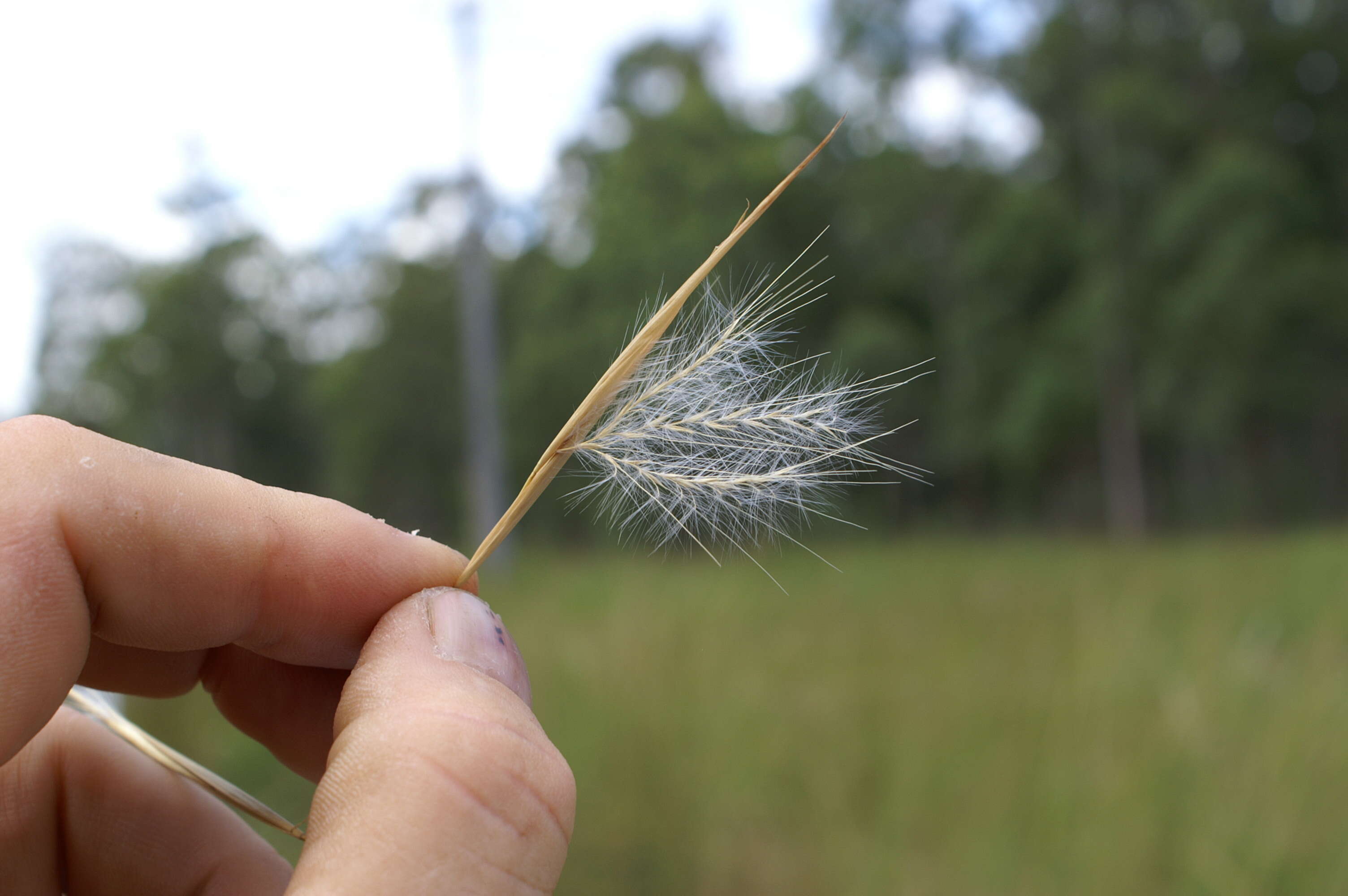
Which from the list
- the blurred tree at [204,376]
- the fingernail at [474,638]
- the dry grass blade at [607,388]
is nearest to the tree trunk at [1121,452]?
the dry grass blade at [607,388]

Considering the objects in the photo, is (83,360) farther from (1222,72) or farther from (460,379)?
(1222,72)

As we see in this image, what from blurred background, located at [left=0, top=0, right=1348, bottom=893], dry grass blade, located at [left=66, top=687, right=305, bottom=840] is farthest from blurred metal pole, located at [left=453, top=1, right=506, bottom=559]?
dry grass blade, located at [left=66, top=687, right=305, bottom=840]

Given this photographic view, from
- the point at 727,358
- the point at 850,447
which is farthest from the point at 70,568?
the point at 850,447

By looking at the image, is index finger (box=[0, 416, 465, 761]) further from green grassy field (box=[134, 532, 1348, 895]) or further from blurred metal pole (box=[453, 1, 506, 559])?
blurred metal pole (box=[453, 1, 506, 559])

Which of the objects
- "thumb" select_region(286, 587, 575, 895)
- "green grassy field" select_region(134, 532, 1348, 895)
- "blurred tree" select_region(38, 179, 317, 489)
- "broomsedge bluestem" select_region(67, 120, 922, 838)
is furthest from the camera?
"blurred tree" select_region(38, 179, 317, 489)

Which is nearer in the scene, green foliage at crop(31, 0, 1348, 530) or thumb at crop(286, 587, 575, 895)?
thumb at crop(286, 587, 575, 895)

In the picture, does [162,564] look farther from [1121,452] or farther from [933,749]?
[1121,452]

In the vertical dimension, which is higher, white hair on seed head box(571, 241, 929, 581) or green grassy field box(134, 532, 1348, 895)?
white hair on seed head box(571, 241, 929, 581)

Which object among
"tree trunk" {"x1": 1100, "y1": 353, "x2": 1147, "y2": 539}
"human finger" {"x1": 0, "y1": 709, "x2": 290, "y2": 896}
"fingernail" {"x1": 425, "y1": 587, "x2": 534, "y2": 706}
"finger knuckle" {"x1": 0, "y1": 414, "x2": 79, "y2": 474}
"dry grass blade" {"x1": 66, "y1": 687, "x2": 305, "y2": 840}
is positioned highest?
"finger knuckle" {"x1": 0, "y1": 414, "x2": 79, "y2": 474}
